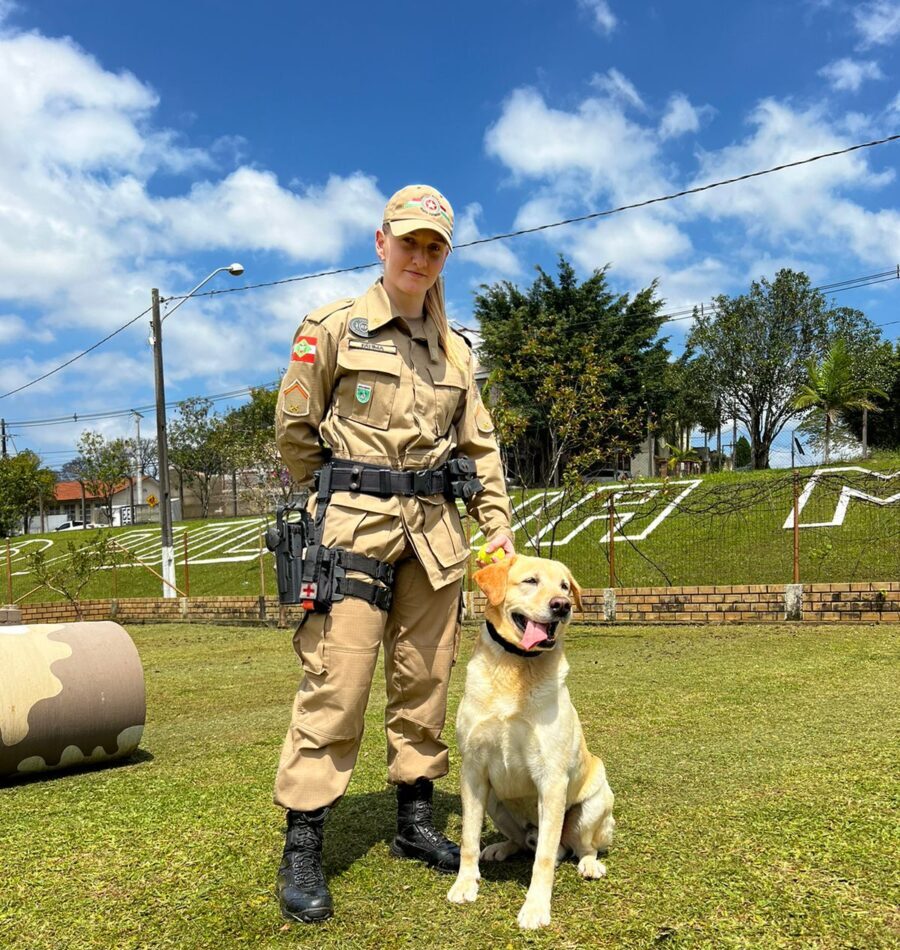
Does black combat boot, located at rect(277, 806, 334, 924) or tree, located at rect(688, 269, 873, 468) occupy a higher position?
tree, located at rect(688, 269, 873, 468)

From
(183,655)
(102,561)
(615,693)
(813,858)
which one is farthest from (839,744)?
(102,561)

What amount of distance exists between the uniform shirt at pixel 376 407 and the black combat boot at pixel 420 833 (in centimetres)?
90

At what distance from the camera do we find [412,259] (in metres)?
2.97

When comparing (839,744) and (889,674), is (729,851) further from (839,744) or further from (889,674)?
(889,674)

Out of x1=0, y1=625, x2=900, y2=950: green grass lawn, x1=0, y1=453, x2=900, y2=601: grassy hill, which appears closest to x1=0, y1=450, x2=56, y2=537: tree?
x1=0, y1=453, x2=900, y2=601: grassy hill

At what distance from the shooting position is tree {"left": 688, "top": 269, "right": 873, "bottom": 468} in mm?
30016

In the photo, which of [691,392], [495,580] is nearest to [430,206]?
[495,580]

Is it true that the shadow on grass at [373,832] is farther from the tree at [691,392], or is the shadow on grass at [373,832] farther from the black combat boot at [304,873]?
the tree at [691,392]

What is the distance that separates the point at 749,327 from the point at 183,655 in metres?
26.7

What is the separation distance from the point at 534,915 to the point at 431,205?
8.10 ft

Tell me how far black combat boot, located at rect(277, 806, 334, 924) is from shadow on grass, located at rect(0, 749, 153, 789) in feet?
7.94

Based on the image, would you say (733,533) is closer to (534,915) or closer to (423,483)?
(423,483)

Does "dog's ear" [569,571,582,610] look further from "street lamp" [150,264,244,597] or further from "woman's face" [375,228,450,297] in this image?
"street lamp" [150,264,244,597]

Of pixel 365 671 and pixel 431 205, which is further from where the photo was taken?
pixel 431 205
